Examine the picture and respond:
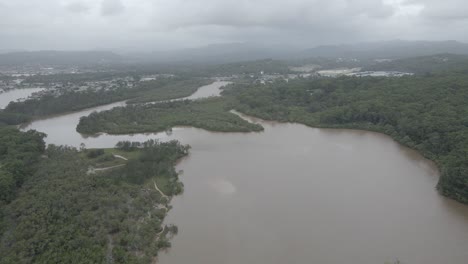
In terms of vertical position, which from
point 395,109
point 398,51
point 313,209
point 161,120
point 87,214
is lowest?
point 313,209

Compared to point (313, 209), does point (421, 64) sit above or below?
above

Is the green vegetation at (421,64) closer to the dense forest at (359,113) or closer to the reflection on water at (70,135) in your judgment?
the dense forest at (359,113)

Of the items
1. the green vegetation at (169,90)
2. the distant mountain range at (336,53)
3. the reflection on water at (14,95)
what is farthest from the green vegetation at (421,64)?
the reflection on water at (14,95)

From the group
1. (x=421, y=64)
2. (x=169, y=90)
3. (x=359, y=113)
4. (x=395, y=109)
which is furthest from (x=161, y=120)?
(x=421, y=64)

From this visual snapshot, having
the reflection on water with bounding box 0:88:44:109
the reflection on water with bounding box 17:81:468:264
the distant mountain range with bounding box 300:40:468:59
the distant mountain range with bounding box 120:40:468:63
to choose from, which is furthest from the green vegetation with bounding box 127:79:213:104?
the distant mountain range with bounding box 300:40:468:59

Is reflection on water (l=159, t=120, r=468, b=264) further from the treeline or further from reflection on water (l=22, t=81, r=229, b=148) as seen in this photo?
reflection on water (l=22, t=81, r=229, b=148)

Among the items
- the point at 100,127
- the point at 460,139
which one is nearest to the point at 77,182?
the point at 100,127

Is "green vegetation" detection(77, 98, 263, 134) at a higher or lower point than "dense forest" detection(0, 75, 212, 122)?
lower

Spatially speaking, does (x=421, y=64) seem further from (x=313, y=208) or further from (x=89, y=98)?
(x=313, y=208)
